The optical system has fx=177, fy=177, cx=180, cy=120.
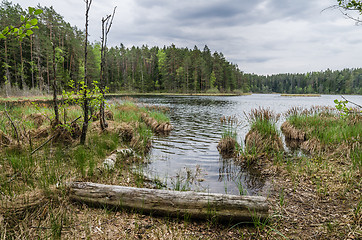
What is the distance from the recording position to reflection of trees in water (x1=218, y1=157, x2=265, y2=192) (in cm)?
495

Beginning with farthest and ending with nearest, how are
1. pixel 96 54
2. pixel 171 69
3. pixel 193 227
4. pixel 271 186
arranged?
pixel 171 69 < pixel 96 54 < pixel 271 186 < pixel 193 227

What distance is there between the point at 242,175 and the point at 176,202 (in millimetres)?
3152

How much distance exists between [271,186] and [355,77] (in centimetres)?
14925

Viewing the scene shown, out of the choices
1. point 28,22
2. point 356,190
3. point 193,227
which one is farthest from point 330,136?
point 28,22

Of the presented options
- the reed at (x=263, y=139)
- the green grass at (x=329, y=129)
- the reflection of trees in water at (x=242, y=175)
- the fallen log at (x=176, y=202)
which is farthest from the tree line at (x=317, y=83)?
the fallen log at (x=176, y=202)

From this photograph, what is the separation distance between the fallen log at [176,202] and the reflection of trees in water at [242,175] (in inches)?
67.7

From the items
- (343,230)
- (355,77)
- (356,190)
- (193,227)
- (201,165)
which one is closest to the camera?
(343,230)

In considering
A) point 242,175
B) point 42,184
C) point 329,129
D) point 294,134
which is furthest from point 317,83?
point 42,184

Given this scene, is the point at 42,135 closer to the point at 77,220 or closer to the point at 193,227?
the point at 77,220

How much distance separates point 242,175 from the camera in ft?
18.4

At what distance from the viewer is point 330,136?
6906 millimetres

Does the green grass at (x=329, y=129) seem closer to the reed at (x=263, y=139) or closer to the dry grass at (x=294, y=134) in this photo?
the dry grass at (x=294, y=134)

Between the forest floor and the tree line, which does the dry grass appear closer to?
the forest floor

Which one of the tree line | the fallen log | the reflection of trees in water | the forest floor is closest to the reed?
the reflection of trees in water
